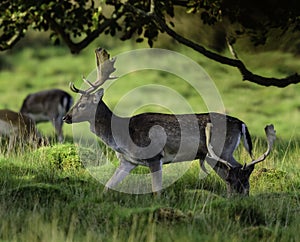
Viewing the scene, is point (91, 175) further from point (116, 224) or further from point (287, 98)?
point (287, 98)

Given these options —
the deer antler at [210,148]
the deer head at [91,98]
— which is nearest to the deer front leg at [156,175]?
the deer antler at [210,148]

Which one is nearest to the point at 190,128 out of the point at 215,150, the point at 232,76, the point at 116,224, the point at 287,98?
the point at 215,150

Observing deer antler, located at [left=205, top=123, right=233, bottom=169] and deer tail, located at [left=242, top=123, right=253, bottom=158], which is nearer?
deer antler, located at [left=205, top=123, right=233, bottom=169]

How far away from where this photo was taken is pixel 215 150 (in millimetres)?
8297

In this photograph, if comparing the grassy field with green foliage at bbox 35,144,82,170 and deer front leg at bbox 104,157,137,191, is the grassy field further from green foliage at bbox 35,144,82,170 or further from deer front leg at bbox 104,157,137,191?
deer front leg at bbox 104,157,137,191

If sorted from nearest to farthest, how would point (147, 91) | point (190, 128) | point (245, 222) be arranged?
point (245, 222), point (190, 128), point (147, 91)

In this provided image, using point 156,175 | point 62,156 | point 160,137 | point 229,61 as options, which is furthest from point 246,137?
point 229,61

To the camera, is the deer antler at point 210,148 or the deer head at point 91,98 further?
the deer head at point 91,98

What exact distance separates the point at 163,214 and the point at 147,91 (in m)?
14.4

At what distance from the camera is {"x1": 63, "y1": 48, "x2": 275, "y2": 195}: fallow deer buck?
8086mm

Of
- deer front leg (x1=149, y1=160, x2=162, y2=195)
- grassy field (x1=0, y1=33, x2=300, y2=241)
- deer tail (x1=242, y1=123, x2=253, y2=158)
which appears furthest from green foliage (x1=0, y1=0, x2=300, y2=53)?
deer front leg (x1=149, y1=160, x2=162, y2=195)

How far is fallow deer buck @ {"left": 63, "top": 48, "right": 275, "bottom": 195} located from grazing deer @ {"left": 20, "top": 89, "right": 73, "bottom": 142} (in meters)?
8.78

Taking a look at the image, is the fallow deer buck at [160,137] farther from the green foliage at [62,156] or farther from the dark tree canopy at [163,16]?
the dark tree canopy at [163,16]

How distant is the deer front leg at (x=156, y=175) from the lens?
8055 millimetres
